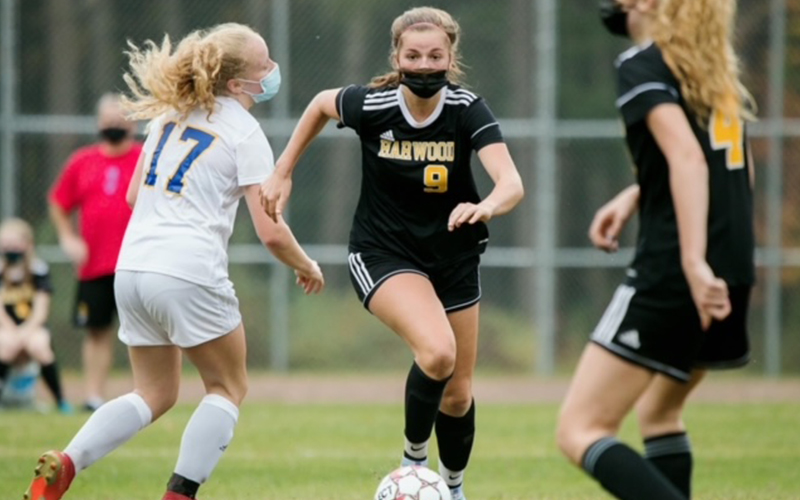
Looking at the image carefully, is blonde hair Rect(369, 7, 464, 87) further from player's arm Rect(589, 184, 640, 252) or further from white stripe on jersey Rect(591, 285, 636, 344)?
white stripe on jersey Rect(591, 285, 636, 344)

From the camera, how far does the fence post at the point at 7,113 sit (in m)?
15.0

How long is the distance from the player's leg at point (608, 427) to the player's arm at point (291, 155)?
5.40 feet

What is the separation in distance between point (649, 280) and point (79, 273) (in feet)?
26.5

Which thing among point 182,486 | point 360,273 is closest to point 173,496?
point 182,486

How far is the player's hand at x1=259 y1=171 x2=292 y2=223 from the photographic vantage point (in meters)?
5.51

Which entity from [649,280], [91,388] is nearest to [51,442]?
[91,388]

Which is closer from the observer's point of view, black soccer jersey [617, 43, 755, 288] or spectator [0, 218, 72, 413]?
black soccer jersey [617, 43, 755, 288]

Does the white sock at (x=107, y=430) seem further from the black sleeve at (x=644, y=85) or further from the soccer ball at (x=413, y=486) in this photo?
the black sleeve at (x=644, y=85)

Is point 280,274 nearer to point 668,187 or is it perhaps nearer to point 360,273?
point 360,273

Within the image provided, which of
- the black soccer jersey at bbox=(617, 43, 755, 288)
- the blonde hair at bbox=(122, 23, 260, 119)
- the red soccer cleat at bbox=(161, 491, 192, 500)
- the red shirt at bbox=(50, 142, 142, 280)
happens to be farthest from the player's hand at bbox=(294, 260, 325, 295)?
the red shirt at bbox=(50, 142, 142, 280)

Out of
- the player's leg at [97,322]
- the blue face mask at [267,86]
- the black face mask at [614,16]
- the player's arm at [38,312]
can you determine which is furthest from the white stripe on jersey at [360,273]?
the player's arm at [38,312]

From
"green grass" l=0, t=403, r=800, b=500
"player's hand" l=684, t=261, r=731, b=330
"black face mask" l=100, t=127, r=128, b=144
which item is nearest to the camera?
"player's hand" l=684, t=261, r=731, b=330

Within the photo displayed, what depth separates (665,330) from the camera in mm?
4242

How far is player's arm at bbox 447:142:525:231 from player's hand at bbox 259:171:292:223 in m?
0.66
